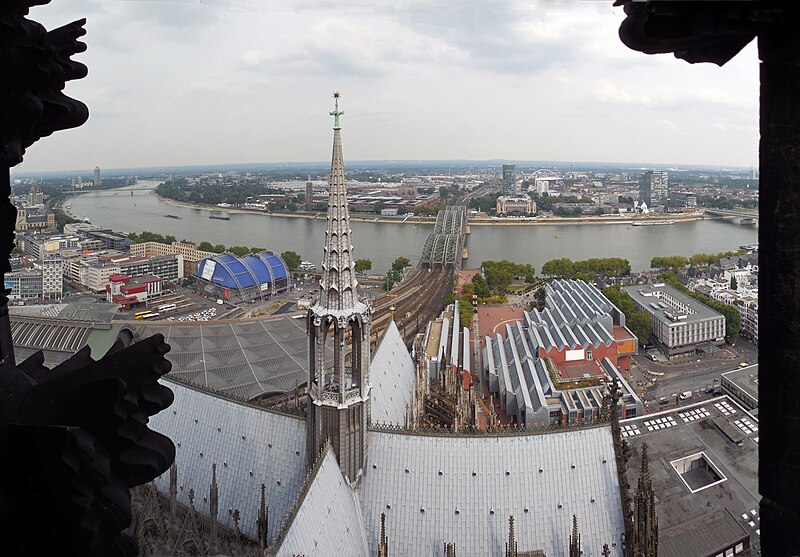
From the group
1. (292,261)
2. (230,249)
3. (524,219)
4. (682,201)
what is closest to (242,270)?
(292,261)

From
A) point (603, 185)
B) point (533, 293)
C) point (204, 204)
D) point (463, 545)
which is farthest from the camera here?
point (603, 185)

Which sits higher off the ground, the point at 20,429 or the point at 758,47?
the point at 758,47

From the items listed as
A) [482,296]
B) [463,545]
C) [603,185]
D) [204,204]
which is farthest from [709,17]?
[603,185]

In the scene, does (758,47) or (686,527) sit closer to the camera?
(758,47)

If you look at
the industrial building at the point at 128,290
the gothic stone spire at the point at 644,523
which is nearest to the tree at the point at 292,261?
the industrial building at the point at 128,290

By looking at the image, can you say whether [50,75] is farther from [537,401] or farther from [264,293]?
[264,293]

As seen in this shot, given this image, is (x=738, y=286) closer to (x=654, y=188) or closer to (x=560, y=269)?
(x=560, y=269)

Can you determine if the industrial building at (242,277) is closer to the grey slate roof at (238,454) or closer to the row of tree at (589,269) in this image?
the row of tree at (589,269)

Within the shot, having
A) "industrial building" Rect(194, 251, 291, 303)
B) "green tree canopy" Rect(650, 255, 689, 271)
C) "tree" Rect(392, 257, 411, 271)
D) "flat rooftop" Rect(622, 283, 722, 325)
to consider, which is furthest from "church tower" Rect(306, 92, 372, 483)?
"green tree canopy" Rect(650, 255, 689, 271)
